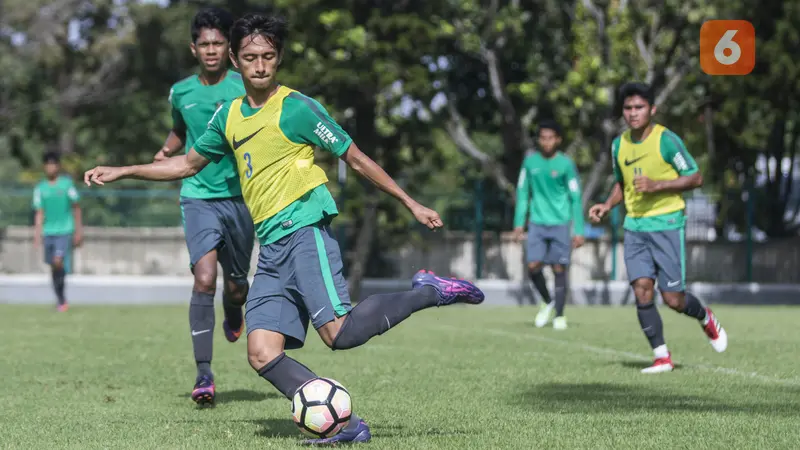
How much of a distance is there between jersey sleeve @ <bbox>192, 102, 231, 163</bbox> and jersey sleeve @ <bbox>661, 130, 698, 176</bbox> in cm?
422

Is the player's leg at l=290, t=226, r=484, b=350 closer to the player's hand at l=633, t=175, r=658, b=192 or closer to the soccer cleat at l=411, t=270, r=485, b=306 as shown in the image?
the soccer cleat at l=411, t=270, r=485, b=306

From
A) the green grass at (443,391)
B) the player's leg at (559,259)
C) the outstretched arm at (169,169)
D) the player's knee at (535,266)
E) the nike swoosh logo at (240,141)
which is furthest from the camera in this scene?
the player's knee at (535,266)

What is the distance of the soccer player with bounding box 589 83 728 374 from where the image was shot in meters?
9.84

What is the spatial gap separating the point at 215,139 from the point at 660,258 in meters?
4.36

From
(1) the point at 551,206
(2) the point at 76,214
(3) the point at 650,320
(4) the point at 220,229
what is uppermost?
(1) the point at 551,206

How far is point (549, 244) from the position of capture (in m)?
15.0

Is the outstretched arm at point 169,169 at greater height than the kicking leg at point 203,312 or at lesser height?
greater

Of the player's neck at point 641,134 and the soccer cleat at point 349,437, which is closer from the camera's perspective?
the soccer cleat at point 349,437

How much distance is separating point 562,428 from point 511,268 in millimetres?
15756

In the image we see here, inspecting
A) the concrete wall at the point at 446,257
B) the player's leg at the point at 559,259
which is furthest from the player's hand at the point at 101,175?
the concrete wall at the point at 446,257

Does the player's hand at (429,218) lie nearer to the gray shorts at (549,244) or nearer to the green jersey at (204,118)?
the green jersey at (204,118)

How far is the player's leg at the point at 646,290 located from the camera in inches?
390

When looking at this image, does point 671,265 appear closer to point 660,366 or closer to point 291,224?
point 660,366

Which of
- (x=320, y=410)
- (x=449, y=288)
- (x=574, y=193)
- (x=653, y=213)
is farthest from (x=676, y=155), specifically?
(x=574, y=193)
